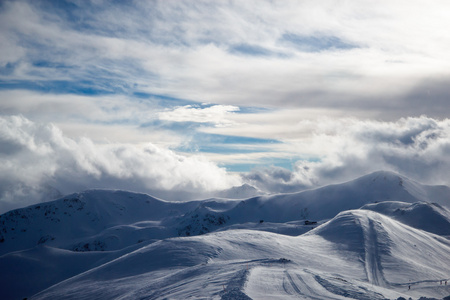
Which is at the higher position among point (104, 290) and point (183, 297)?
point (183, 297)

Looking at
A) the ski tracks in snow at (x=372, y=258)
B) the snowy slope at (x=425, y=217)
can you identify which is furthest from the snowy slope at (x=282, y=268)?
the snowy slope at (x=425, y=217)

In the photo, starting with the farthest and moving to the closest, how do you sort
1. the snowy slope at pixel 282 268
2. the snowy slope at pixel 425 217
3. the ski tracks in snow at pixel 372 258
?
the snowy slope at pixel 425 217 < the ski tracks in snow at pixel 372 258 < the snowy slope at pixel 282 268

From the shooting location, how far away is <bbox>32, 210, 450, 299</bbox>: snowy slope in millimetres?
24531

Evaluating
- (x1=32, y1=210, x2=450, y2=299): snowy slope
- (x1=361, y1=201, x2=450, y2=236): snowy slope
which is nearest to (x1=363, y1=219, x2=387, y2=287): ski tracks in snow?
(x1=32, y1=210, x2=450, y2=299): snowy slope

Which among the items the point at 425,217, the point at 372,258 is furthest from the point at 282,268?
the point at 425,217

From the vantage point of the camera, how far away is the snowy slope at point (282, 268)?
24531 mm

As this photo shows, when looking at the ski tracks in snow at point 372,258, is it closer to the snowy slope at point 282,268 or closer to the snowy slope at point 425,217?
the snowy slope at point 282,268

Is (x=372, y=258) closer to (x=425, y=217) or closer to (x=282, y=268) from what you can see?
(x=282, y=268)

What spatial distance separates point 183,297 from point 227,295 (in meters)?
3.68

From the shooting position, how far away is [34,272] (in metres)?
121

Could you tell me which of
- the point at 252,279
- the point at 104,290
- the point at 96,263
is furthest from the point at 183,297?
the point at 96,263

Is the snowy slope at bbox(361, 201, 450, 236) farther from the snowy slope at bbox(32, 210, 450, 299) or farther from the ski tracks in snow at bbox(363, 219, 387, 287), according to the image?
the ski tracks in snow at bbox(363, 219, 387, 287)

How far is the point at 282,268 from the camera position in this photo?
3231 cm

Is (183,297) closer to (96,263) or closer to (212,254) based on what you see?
(212,254)
